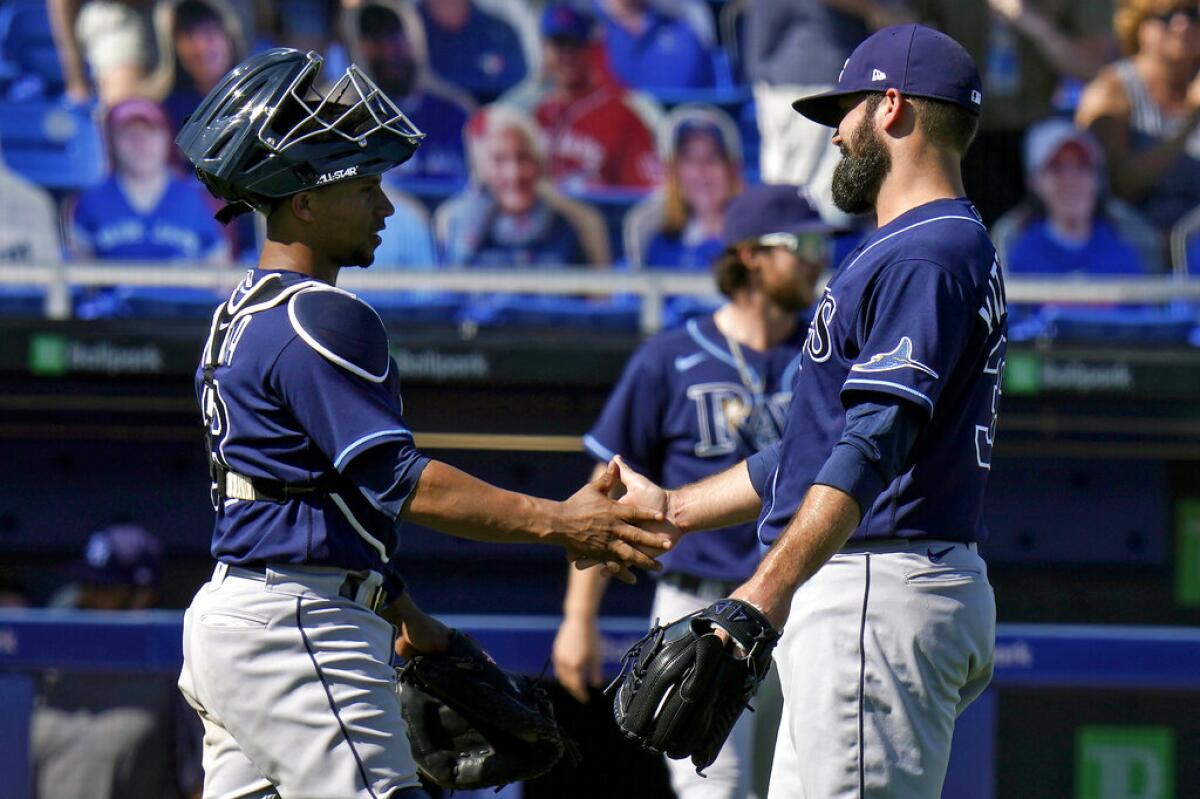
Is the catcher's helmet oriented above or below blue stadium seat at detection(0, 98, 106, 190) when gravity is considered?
below

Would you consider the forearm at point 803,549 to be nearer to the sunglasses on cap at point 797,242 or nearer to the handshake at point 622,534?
the handshake at point 622,534

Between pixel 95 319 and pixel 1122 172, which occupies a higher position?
pixel 1122 172

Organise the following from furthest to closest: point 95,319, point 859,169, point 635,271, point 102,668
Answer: point 635,271 < point 95,319 < point 102,668 < point 859,169

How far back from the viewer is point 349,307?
8.97 ft

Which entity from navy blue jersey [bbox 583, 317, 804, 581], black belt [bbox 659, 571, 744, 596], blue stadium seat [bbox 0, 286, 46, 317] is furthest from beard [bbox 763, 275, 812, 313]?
blue stadium seat [bbox 0, 286, 46, 317]

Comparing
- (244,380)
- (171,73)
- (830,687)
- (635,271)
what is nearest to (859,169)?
(830,687)

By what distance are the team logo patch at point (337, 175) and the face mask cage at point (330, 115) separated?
0.05 meters

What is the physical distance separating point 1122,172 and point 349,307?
171 inches

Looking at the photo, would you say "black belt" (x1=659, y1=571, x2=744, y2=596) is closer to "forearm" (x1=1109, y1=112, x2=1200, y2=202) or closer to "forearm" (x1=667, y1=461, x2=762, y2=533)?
"forearm" (x1=667, y1=461, x2=762, y2=533)

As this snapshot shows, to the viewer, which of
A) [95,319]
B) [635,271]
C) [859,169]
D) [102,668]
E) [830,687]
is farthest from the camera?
[635,271]

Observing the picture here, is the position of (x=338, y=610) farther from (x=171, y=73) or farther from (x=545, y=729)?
(x=171, y=73)

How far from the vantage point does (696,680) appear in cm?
254

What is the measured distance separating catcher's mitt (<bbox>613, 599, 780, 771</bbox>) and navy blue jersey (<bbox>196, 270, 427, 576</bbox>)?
20.3 inches

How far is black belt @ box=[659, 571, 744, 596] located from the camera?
413 centimetres
